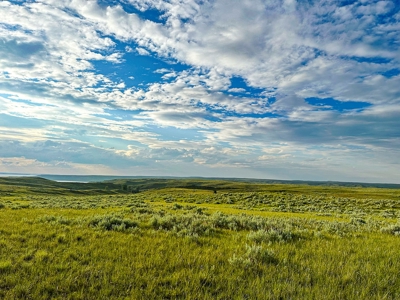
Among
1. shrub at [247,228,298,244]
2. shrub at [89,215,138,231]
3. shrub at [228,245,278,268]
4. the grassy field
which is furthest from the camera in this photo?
shrub at [89,215,138,231]

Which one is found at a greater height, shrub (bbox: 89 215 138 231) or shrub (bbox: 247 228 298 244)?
shrub (bbox: 247 228 298 244)

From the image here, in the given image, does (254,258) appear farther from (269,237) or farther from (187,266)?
(269,237)

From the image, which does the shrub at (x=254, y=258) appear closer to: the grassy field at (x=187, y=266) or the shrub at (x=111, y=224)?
the grassy field at (x=187, y=266)

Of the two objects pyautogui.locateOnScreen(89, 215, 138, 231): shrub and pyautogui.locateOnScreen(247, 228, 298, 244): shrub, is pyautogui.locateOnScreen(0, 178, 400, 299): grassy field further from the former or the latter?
pyautogui.locateOnScreen(89, 215, 138, 231): shrub

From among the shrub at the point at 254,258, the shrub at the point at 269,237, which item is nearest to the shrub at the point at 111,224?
the shrub at the point at 269,237

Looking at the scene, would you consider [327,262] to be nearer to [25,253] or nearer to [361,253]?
[361,253]

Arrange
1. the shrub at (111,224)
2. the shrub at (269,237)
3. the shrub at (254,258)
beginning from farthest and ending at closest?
the shrub at (111,224) < the shrub at (269,237) < the shrub at (254,258)

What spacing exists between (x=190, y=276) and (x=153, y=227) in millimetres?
6218

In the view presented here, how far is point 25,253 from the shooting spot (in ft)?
21.7

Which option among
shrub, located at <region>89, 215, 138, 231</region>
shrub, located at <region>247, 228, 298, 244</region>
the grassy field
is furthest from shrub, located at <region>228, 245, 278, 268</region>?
shrub, located at <region>89, 215, 138, 231</region>

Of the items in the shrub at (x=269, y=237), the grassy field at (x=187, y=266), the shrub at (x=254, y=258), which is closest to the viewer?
the grassy field at (x=187, y=266)

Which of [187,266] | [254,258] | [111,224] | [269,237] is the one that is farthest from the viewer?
[111,224]

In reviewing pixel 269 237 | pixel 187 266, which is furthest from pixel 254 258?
pixel 269 237

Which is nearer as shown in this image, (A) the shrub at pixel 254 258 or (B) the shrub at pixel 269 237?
(A) the shrub at pixel 254 258
